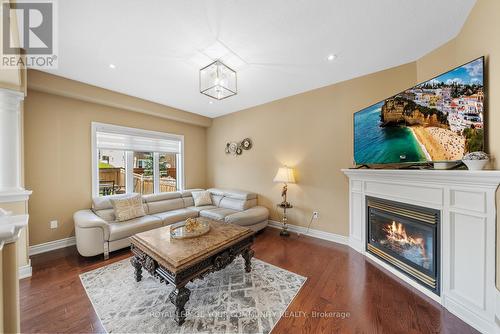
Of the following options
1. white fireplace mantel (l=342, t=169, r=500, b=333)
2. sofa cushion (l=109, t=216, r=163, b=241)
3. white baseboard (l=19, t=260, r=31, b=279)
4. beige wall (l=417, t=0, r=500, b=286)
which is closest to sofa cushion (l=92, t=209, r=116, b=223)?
sofa cushion (l=109, t=216, r=163, b=241)

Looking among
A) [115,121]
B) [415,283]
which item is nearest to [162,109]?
[115,121]

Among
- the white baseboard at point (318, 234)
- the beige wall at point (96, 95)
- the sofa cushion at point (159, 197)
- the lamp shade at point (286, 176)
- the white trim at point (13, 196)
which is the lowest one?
the white baseboard at point (318, 234)

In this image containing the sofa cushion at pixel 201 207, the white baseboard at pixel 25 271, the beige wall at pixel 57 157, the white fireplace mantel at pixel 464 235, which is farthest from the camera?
the sofa cushion at pixel 201 207

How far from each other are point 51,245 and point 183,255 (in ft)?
9.38

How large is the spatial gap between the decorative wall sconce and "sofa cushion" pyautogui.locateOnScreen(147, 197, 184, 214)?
1.72 m

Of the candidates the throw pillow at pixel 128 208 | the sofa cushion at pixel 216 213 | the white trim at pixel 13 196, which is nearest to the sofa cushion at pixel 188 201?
the sofa cushion at pixel 216 213

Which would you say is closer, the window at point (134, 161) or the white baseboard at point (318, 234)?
the white baseboard at point (318, 234)

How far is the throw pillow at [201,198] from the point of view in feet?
14.1

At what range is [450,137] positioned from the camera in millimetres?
1794

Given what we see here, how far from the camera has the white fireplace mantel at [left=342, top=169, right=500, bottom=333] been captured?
1.50m

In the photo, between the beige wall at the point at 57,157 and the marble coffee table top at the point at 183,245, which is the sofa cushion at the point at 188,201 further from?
the marble coffee table top at the point at 183,245

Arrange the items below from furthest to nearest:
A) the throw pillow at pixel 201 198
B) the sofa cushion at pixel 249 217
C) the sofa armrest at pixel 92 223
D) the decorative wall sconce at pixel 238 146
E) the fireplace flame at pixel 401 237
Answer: the decorative wall sconce at pixel 238 146 < the throw pillow at pixel 201 198 < the sofa cushion at pixel 249 217 < the sofa armrest at pixel 92 223 < the fireplace flame at pixel 401 237

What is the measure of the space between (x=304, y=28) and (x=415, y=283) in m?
3.02

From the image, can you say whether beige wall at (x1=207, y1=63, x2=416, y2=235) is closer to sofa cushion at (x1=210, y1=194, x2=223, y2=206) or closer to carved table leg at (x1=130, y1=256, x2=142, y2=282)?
sofa cushion at (x1=210, y1=194, x2=223, y2=206)
